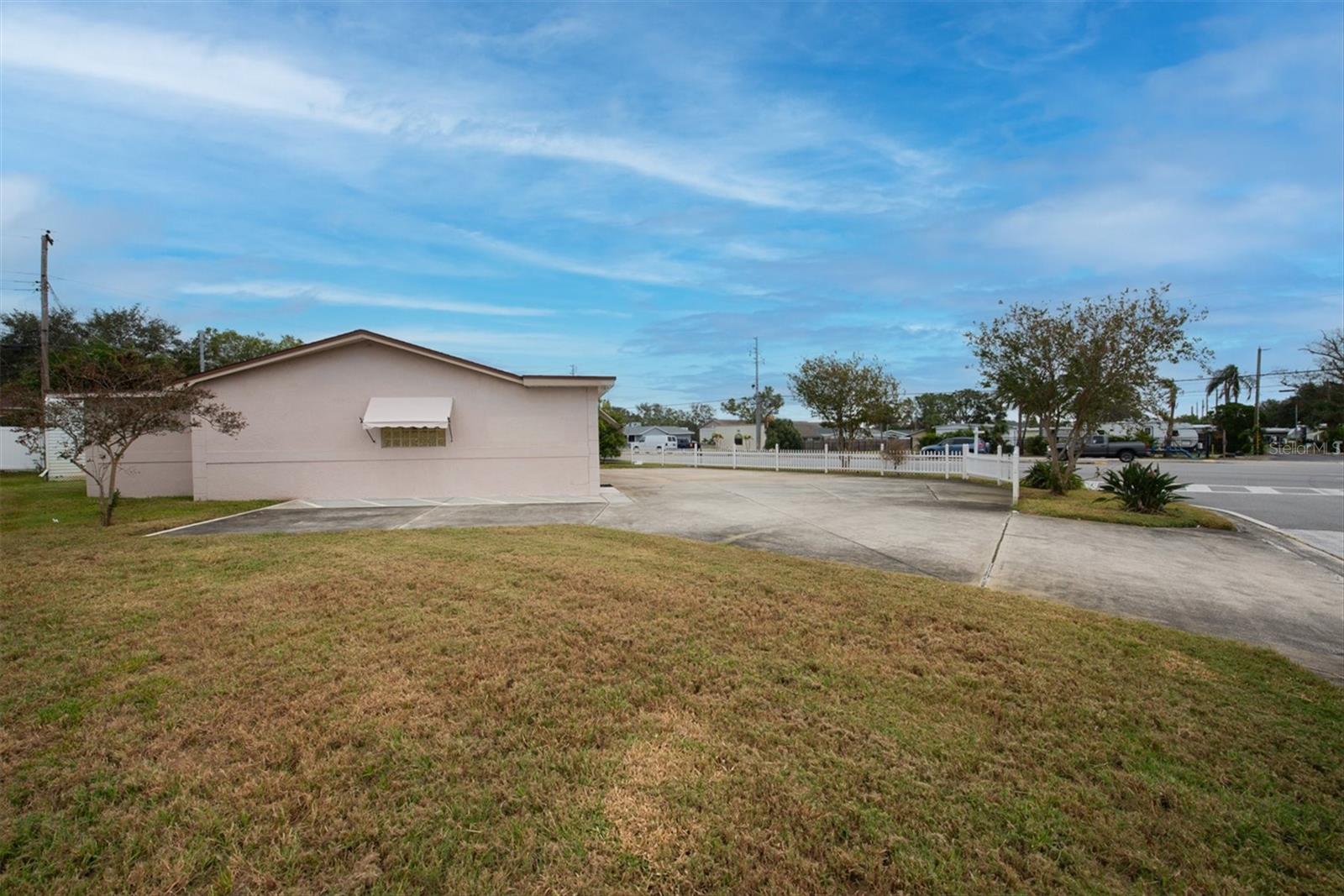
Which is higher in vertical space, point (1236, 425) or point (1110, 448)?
point (1236, 425)

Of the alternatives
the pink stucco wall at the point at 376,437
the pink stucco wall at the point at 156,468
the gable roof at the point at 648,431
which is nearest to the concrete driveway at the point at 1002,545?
the pink stucco wall at the point at 376,437

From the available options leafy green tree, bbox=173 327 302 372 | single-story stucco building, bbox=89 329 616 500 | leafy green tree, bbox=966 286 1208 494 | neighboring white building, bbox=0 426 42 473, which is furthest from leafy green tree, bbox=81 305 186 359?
leafy green tree, bbox=966 286 1208 494

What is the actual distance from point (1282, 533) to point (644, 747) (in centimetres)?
1224

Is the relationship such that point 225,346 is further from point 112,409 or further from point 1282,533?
point 1282,533

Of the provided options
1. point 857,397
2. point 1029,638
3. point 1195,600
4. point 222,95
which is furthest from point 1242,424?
point 222,95

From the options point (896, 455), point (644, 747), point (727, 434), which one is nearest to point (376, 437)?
point (644, 747)

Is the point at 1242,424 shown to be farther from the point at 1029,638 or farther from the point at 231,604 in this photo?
the point at 231,604

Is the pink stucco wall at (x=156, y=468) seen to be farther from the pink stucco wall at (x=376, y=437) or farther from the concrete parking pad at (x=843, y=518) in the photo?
the concrete parking pad at (x=843, y=518)

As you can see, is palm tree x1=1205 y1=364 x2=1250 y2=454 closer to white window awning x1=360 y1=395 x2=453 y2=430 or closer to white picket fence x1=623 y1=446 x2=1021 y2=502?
white picket fence x1=623 y1=446 x2=1021 y2=502

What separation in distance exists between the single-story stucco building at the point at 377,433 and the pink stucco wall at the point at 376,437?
23 millimetres

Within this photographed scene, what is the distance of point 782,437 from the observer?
47.1 meters

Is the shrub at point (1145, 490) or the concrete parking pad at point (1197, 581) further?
the shrub at point (1145, 490)

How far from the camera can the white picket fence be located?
62.7ft

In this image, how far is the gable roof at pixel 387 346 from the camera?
13.3 m
